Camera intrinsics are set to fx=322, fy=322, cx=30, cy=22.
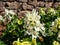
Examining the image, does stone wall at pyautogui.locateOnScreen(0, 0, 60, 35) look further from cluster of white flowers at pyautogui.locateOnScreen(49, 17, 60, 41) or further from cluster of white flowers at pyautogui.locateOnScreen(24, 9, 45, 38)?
cluster of white flowers at pyautogui.locateOnScreen(49, 17, 60, 41)

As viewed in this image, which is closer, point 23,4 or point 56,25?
point 56,25

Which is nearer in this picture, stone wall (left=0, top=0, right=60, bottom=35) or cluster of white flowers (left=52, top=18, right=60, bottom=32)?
cluster of white flowers (left=52, top=18, right=60, bottom=32)

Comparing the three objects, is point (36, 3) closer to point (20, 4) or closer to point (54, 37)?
point (20, 4)

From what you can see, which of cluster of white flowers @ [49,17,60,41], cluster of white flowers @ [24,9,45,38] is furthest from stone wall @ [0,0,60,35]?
cluster of white flowers @ [49,17,60,41]

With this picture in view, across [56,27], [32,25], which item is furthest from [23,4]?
[56,27]

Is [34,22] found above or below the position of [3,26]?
above

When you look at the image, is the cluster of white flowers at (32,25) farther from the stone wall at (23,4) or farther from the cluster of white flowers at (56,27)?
the stone wall at (23,4)

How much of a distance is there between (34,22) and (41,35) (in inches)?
12.4

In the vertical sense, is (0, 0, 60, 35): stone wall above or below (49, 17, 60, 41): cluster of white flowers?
below

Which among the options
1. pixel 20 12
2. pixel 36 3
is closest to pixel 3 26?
pixel 20 12

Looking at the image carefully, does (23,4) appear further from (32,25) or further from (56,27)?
(56,27)

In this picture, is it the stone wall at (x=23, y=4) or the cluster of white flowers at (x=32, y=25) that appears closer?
the cluster of white flowers at (x=32, y=25)

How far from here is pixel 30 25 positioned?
180 inches

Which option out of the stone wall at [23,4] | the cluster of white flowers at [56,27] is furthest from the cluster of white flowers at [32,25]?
the stone wall at [23,4]
